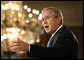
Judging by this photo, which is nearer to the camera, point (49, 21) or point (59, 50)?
Result: point (59, 50)

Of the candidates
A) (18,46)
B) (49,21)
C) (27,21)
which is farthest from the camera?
(27,21)

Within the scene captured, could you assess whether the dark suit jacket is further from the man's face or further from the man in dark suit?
the man's face

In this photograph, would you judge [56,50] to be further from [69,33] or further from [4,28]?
[4,28]

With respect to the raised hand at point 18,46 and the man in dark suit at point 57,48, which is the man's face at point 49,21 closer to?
the man in dark suit at point 57,48

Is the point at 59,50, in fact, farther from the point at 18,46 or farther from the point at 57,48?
the point at 18,46

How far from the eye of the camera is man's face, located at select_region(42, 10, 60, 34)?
1797 millimetres

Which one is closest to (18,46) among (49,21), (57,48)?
(57,48)

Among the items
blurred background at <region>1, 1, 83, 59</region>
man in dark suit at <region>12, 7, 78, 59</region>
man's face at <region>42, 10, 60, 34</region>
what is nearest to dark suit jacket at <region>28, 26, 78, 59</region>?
man in dark suit at <region>12, 7, 78, 59</region>

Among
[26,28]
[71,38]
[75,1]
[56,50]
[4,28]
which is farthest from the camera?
[75,1]

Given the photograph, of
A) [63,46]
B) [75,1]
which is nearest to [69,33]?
[63,46]

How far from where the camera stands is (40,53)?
1.58 m

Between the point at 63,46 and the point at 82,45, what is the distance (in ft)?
20.2

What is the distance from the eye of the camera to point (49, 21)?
1.79m

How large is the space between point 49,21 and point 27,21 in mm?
4680
